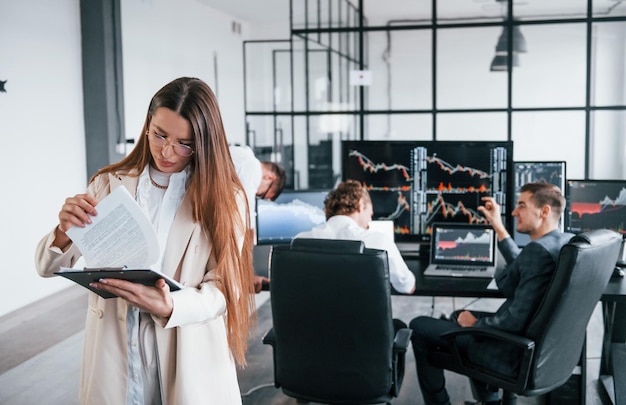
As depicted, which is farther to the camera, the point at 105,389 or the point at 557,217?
the point at 557,217

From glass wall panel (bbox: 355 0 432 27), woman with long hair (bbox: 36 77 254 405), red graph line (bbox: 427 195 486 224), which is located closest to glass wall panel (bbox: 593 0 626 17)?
glass wall panel (bbox: 355 0 432 27)

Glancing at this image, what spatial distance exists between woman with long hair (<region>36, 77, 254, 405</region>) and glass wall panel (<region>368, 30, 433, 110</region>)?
210 inches

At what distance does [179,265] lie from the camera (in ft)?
4.72

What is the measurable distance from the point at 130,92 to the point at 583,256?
574 cm

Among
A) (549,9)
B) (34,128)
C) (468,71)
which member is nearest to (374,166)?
(468,71)

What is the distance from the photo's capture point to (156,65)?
25.8 feet

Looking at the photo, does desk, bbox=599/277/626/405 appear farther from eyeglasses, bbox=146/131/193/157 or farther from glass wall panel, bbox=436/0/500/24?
glass wall panel, bbox=436/0/500/24

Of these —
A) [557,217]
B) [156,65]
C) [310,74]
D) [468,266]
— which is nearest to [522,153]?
[310,74]

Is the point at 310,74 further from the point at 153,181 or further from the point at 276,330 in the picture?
the point at 153,181

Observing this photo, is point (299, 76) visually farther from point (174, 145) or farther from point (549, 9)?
point (174, 145)

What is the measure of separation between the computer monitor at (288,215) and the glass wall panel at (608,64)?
358 centimetres

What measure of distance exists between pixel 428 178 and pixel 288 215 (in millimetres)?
798

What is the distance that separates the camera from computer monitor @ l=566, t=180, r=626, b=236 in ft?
11.8

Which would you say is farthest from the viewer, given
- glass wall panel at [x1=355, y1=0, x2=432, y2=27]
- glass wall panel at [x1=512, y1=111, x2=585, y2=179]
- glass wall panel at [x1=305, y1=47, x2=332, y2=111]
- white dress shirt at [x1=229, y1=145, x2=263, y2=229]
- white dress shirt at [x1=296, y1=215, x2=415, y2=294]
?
glass wall panel at [x1=305, y1=47, x2=332, y2=111]
